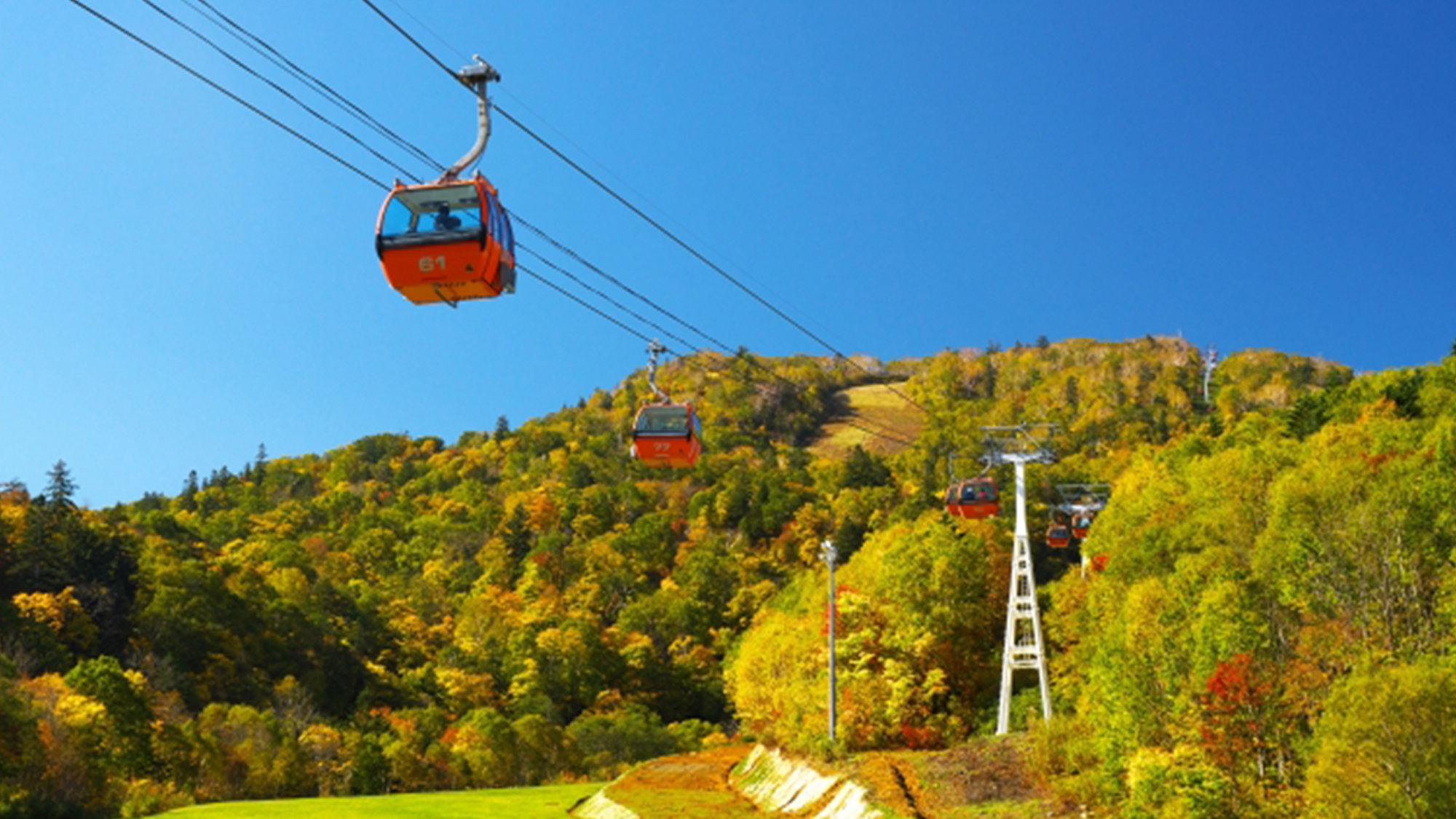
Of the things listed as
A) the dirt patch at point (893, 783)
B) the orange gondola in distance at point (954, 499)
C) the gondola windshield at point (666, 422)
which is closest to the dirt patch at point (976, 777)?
the dirt patch at point (893, 783)

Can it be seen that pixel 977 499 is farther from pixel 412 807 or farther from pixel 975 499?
pixel 412 807

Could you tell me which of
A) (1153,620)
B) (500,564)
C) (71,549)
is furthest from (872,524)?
(1153,620)

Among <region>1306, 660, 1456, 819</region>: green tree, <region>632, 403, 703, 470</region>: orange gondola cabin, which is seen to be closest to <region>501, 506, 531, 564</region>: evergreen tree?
<region>632, 403, 703, 470</region>: orange gondola cabin

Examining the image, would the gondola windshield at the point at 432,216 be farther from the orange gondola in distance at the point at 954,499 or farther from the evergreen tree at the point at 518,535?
the evergreen tree at the point at 518,535

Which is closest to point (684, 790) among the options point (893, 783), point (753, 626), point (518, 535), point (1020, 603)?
point (893, 783)

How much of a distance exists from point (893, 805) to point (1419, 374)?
51.4 meters

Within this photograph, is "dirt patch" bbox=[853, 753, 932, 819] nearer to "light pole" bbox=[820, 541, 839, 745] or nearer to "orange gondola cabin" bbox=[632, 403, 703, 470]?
"light pole" bbox=[820, 541, 839, 745]

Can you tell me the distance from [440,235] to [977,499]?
34.2 metres

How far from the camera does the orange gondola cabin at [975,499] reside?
4784 cm

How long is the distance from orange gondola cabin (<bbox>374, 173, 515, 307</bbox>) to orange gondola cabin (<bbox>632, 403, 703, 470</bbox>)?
13.0 m

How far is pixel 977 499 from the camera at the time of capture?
47.9m

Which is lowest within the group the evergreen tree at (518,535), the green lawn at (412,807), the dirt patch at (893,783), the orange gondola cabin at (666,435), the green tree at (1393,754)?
the green lawn at (412,807)

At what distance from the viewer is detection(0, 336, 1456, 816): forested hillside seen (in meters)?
27.9

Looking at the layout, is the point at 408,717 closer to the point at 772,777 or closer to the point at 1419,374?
the point at 772,777
